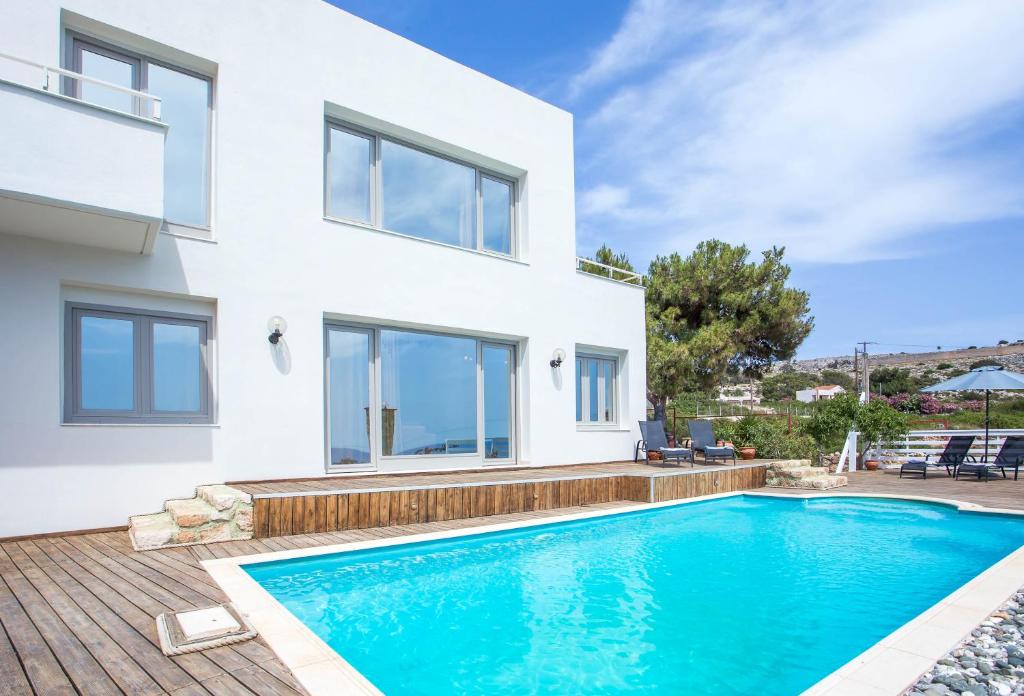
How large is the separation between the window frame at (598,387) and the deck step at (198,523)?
7.33m

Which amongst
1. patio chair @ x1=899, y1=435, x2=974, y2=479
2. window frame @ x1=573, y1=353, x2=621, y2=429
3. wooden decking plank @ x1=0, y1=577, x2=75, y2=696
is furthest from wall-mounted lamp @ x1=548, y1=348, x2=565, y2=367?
wooden decking plank @ x1=0, y1=577, x2=75, y2=696

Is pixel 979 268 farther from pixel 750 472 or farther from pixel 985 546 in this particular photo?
pixel 985 546

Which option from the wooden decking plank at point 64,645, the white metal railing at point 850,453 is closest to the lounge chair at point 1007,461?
the white metal railing at point 850,453

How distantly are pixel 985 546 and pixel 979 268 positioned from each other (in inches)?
1314

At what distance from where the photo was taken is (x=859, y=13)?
11266 millimetres

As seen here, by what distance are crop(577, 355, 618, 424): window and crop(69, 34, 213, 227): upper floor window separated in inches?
308

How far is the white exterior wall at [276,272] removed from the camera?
6.77 meters

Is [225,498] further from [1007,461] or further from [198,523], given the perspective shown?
[1007,461]

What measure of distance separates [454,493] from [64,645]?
5.15 metres

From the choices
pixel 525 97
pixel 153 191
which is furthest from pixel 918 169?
pixel 153 191

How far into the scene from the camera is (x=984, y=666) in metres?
3.58

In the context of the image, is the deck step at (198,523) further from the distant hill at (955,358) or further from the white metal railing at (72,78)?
the distant hill at (955,358)

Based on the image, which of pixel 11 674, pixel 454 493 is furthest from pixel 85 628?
pixel 454 493

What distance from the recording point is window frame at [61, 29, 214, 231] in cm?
734
